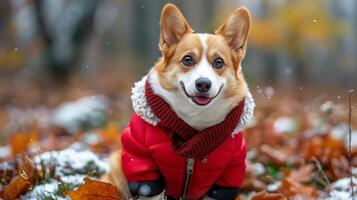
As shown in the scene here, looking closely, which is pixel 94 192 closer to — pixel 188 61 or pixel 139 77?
pixel 188 61

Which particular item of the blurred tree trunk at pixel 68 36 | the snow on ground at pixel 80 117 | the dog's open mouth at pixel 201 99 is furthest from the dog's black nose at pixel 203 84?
the blurred tree trunk at pixel 68 36

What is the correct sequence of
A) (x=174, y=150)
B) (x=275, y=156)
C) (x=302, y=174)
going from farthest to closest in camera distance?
(x=275, y=156) → (x=302, y=174) → (x=174, y=150)

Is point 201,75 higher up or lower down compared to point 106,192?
higher up

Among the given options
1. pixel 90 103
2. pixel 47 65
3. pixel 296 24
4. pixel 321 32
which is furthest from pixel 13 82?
pixel 321 32

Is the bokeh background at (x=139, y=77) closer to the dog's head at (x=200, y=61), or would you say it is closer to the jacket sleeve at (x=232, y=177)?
the jacket sleeve at (x=232, y=177)

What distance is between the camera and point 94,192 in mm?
3514

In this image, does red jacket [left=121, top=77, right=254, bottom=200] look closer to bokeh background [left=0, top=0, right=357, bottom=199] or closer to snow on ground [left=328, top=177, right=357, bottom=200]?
bokeh background [left=0, top=0, right=357, bottom=199]

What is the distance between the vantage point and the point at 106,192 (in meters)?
A: 3.54

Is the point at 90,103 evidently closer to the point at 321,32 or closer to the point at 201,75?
the point at 201,75

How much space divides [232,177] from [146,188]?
0.54m

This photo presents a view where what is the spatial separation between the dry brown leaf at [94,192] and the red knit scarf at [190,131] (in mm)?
440

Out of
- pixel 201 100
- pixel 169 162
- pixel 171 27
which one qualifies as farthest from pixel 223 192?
pixel 171 27

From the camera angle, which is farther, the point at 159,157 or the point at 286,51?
the point at 286,51

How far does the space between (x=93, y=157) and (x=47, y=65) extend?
12438 mm
